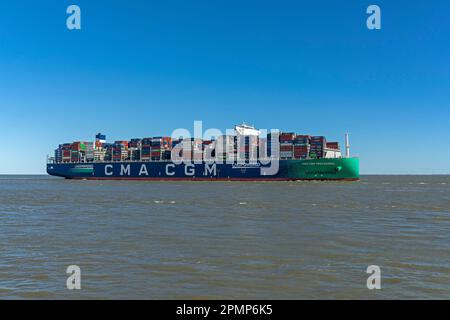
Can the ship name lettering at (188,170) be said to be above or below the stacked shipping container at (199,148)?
below

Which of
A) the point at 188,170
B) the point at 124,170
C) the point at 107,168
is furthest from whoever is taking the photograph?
the point at 107,168

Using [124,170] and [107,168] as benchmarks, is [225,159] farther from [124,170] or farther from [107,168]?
[107,168]

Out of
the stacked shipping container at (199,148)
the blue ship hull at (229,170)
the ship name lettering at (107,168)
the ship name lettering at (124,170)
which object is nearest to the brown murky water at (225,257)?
the blue ship hull at (229,170)

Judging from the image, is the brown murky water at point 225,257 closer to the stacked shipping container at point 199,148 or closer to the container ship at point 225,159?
the container ship at point 225,159

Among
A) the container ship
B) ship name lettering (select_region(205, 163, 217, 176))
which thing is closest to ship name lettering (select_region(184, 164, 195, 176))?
the container ship

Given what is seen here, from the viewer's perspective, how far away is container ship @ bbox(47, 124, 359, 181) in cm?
7650

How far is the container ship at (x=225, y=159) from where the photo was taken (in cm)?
7650

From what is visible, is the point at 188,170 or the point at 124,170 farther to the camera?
the point at 124,170

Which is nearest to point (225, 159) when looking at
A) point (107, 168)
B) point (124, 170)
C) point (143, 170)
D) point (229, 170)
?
point (229, 170)

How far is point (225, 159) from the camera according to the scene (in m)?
81.9

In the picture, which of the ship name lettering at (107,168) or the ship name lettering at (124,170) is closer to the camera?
the ship name lettering at (124,170)
